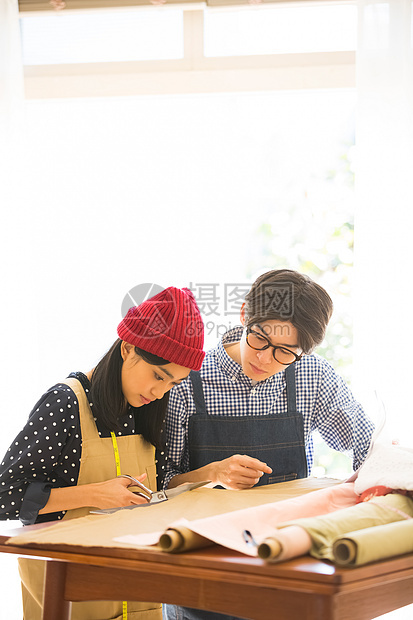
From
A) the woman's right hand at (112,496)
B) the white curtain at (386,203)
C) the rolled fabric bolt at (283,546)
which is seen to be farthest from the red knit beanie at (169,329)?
the white curtain at (386,203)

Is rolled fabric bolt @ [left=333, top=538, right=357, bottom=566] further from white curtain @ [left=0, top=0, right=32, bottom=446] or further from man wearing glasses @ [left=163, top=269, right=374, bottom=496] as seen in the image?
white curtain @ [left=0, top=0, right=32, bottom=446]

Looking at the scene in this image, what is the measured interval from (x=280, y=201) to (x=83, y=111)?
1.01 m

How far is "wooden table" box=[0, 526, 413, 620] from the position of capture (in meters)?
0.89

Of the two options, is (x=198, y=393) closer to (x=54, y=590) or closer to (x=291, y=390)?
(x=291, y=390)

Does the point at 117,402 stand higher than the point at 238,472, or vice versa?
the point at 117,402

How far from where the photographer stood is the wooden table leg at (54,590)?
3.61 ft

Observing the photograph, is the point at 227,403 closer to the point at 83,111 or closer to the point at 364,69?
the point at 364,69

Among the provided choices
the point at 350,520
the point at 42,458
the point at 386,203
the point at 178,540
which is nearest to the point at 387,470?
the point at 350,520

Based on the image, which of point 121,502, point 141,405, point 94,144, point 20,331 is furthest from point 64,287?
point 121,502

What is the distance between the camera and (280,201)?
110 inches

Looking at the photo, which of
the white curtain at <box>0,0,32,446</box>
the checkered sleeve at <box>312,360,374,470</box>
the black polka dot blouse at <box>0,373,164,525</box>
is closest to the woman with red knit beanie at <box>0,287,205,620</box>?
the black polka dot blouse at <box>0,373,164,525</box>

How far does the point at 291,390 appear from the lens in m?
1.81

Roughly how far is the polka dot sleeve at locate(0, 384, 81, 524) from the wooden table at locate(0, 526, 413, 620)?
0.24 m

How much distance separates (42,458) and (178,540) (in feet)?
1.67
